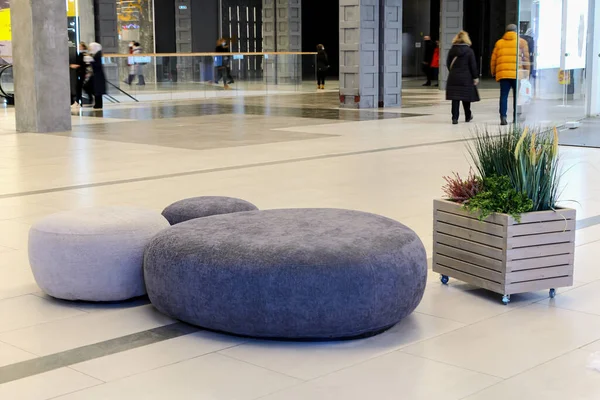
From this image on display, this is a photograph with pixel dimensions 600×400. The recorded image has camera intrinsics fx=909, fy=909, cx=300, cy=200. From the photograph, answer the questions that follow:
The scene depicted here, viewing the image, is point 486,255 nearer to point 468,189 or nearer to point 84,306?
point 468,189

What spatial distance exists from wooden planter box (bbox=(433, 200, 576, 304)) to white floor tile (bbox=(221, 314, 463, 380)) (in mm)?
542

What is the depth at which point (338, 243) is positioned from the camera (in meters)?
4.41

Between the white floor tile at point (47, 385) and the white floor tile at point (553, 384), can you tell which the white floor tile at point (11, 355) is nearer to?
the white floor tile at point (47, 385)

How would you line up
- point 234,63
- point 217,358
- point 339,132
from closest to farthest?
point 217,358 → point 339,132 → point 234,63

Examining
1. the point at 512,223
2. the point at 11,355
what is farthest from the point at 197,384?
the point at 512,223

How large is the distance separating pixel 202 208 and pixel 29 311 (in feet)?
4.18

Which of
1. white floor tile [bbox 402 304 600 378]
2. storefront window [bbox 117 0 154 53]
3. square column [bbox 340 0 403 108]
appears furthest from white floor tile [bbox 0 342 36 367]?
storefront window [bbox 117 0 154 53]

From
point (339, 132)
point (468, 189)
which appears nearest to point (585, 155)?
point (339, 132)

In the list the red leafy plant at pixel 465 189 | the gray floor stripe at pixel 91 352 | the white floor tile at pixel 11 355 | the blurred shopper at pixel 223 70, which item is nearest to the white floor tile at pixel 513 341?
the red leafy plant at pixel 465 189

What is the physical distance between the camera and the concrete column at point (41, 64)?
14.8 metres

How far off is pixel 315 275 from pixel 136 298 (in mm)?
1448

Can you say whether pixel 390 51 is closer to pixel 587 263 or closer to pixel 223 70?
pixel 223 70

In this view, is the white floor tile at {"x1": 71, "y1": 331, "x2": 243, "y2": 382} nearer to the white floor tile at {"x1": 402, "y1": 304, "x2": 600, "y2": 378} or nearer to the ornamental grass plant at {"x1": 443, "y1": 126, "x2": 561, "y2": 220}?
the white floor tile at {"x1": 402, "y1": 304, "x2": 600, "y2": 378}

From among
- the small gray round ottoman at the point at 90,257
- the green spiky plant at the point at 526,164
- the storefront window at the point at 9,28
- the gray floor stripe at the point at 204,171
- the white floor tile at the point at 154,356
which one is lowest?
the white floor tile at the point at 154,356
